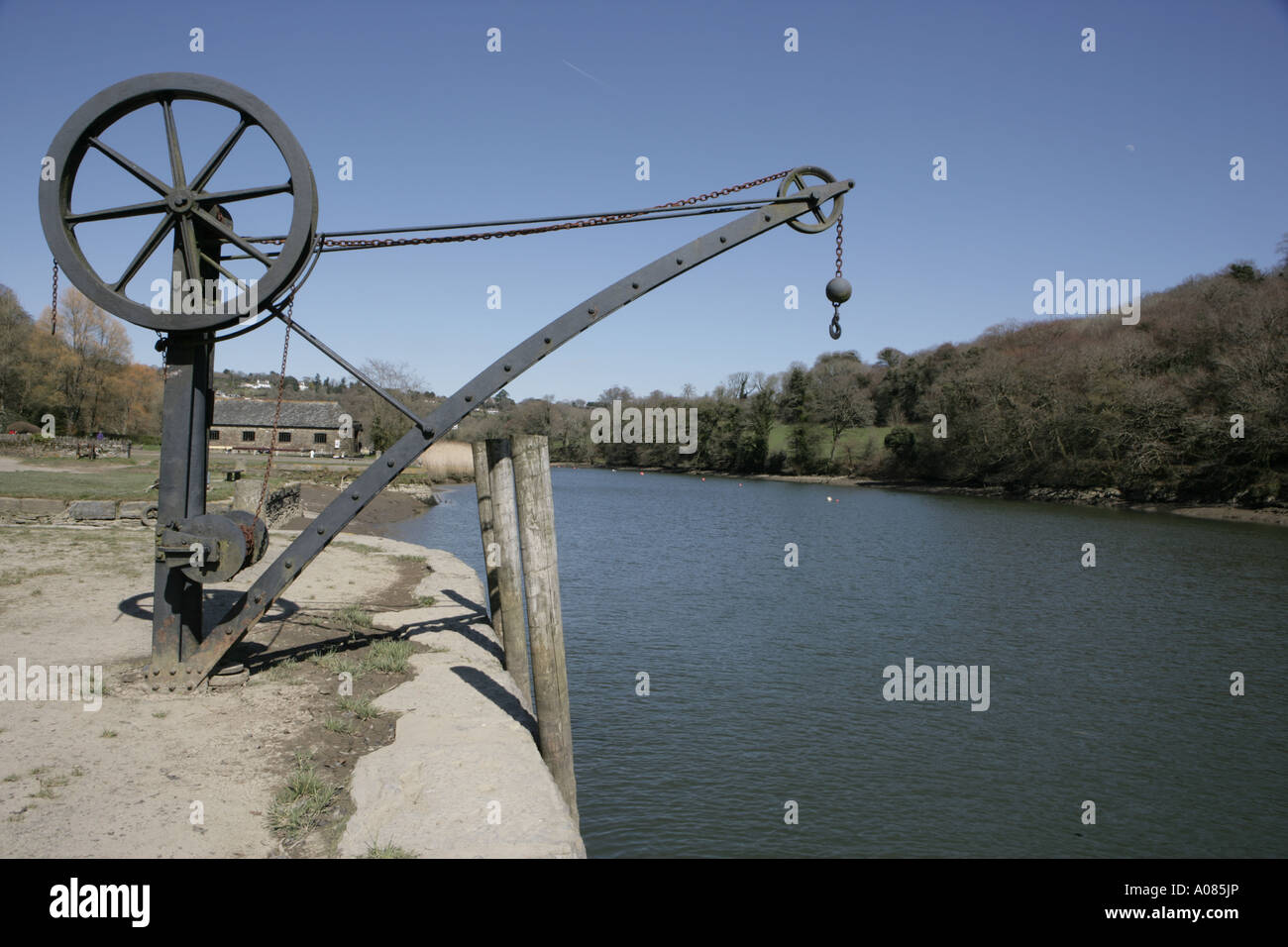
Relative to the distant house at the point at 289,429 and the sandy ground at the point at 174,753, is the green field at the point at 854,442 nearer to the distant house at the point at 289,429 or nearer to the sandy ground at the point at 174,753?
the distant house at the point at 289,429

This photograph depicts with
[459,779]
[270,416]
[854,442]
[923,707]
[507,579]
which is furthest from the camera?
[270,416]

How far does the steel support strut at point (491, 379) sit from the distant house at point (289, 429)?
76.8 meters

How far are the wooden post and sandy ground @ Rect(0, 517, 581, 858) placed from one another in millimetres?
291

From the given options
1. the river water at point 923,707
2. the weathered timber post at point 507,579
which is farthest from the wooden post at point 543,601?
the weathered timber post at point 507,579

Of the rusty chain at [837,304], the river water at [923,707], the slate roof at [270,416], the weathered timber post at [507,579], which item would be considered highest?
the slate roof at [270,416]

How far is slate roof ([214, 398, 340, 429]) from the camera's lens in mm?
80875

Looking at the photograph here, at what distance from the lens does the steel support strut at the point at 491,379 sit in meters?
7.53

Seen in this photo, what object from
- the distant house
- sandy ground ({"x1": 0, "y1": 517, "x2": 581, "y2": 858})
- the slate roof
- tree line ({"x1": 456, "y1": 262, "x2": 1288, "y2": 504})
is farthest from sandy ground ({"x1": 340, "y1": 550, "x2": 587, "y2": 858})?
the slate roof

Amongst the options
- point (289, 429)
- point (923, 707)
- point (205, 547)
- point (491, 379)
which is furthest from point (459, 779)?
point (289, 429)

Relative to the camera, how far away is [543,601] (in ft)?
22.4

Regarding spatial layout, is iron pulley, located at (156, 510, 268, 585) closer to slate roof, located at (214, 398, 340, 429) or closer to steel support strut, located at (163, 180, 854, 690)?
steel support strut, located at (163, 180, 854, 690)

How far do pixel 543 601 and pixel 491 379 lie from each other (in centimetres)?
226

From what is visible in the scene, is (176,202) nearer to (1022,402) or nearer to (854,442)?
(1022,402)
